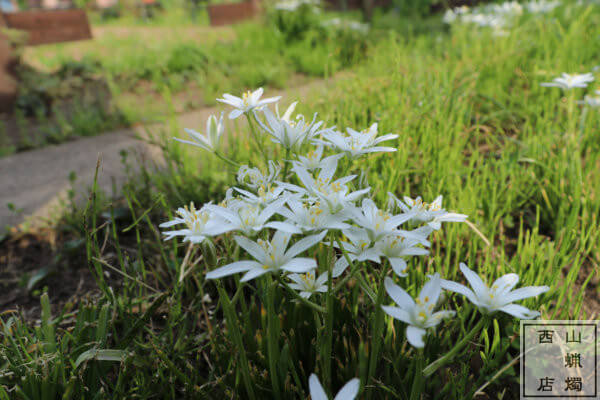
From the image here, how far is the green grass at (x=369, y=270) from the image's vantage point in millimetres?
962

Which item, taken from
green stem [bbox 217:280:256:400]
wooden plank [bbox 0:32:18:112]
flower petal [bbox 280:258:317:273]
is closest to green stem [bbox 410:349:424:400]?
flower petal [bbox 280:258:317:273]

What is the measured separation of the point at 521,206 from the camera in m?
1.82

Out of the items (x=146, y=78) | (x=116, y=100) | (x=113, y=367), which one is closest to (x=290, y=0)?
(x=146, y=78)

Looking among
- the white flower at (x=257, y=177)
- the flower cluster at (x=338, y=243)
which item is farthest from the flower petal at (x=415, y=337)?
the white flower at (x=257, y=177)

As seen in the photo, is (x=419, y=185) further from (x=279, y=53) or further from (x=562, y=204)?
(x=279, y=53)

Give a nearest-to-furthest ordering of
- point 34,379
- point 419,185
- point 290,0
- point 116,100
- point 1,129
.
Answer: point 34,379 < point 419,185 < point 1,129 < point 116,100 < point 290,0

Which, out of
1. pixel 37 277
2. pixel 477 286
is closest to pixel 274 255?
pixel 477 286

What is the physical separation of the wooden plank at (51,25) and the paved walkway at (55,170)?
2.95 meters

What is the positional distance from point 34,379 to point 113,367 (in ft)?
0.78

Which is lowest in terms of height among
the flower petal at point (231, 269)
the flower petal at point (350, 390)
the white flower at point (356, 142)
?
the flower petal at point (350, 390)

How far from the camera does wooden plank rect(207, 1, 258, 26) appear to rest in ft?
24.4

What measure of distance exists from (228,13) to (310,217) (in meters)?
7.78

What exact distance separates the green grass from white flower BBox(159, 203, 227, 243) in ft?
0.13

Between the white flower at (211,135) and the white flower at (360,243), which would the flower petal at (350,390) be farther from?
→ the white flower at (211,135)
